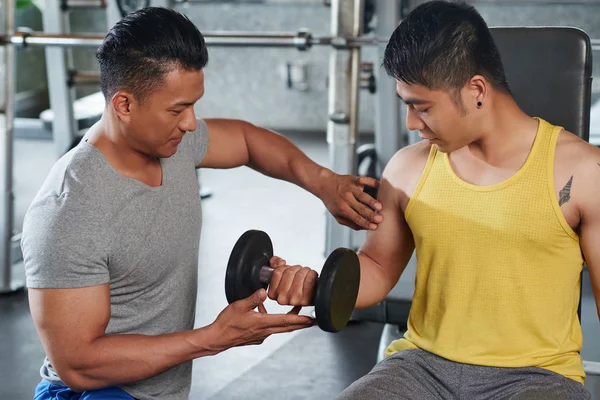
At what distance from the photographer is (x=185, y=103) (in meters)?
1.58

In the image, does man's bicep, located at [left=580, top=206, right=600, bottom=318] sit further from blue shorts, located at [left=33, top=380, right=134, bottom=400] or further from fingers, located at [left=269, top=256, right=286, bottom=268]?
blue shorts, located at [left=33, top=380, right=134, bottom=400]

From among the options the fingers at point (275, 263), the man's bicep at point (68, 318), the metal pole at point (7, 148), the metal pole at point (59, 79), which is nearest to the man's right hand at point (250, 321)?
the fingers at point (275, 263)

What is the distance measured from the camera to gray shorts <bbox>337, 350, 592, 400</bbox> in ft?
4.94

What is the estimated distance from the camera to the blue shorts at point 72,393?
1.64 metres

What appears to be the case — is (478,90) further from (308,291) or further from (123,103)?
(123,103)

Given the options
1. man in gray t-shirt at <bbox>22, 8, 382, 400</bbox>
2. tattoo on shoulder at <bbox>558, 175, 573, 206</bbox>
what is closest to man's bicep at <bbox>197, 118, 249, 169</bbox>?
man in gray t-shirt at <bbox>22, 8, 382, 400</bbox>

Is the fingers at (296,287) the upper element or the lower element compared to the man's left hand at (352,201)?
lower

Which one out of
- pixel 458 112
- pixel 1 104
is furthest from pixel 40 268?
pixel 1 104

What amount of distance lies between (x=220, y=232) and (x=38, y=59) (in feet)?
11.0

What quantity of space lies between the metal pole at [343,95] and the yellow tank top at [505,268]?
4.63 feet

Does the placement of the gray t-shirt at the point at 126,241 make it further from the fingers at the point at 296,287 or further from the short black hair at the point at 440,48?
the short black hair at the point at 440,48

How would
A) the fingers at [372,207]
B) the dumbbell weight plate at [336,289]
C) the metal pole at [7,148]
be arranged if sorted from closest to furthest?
the dumbbell weight plate at [336,289] < the fingers at [372,207] < the metal pole at [7,148]

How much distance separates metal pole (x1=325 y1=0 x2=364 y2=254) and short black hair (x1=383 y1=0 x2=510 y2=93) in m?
1.44

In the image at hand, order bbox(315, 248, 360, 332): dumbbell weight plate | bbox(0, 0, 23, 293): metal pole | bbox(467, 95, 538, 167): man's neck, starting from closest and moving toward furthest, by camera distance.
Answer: bbox(315, 248, 360, 332): dumbbell weight plate → bbox(467, 95, 538, 167): man's neck → bbox(0, 0, 23, 293): metal pole
